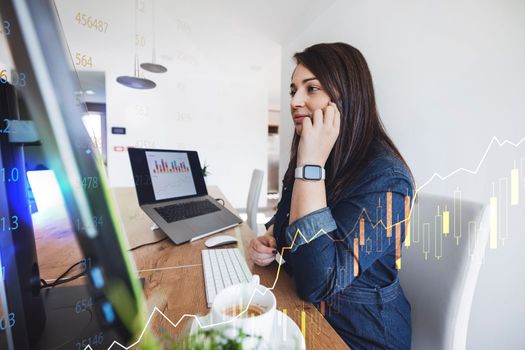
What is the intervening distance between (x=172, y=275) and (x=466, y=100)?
120 cm

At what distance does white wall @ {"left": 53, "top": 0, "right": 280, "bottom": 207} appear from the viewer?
6.69 ft

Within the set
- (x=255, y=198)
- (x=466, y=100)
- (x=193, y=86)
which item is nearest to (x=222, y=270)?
(x=466, y=100)

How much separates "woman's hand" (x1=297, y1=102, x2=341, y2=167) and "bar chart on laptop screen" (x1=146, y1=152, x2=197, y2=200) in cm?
68

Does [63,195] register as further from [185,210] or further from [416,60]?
[416,60]

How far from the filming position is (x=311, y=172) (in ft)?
1.81

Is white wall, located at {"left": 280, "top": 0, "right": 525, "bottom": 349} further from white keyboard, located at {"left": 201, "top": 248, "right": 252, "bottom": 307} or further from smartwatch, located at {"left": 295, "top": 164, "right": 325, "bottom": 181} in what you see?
white keyboard, located at {"left": 201, "top": 248, "right": 252, "bottom": 307}

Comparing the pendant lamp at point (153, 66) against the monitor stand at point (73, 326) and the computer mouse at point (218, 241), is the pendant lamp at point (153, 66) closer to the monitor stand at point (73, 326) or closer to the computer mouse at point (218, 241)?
the computer mouse at point (218, 241)

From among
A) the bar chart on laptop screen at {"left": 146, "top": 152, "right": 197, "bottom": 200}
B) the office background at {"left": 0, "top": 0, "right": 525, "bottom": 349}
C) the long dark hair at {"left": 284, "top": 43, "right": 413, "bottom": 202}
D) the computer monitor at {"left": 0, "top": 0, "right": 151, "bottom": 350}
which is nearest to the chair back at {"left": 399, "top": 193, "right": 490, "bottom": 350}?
the long dark hair at {"left": 284, "top": 43, "right": 413, "bottom": 202}

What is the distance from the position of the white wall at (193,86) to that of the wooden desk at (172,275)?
167 cm

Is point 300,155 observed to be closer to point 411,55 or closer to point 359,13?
point 411,55
